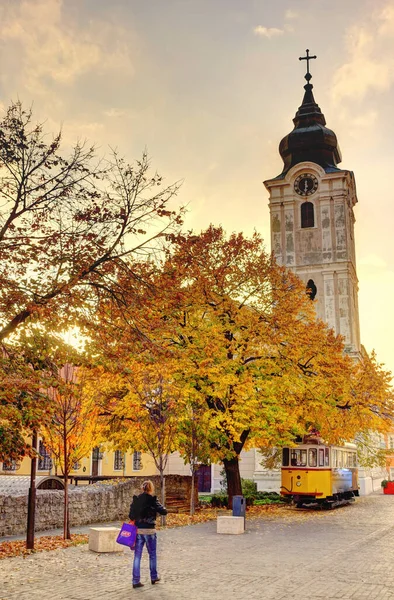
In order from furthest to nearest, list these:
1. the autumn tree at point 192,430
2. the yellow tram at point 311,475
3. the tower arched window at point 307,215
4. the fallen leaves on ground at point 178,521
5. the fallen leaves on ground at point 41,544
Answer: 1. the tower arched window at point 307,215
2. the yellow tram at point 311,475
3. the autumn tree at point 192,430
4. the fallen leaves on ground at point 178,521
5. the fallen leaves on ground at point 41,544

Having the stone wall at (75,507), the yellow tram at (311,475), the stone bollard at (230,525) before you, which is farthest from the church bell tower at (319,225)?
the stone bollard at (230,525)

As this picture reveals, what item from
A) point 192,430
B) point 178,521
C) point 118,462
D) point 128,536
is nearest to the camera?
point 128,536

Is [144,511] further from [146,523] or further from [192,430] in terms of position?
[192,430]

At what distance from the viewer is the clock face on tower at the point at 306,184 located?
190 feet

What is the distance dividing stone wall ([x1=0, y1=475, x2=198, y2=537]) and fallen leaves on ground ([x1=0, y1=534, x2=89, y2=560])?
99 centimetres

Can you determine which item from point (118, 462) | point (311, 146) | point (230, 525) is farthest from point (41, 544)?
point (311, 146)

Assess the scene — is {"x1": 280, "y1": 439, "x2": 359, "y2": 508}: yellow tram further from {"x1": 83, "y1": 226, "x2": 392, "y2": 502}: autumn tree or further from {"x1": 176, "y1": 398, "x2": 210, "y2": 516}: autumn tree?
{"x1": 176, "y1": 398, "x2": 210, "y2": 516}: autumn tree

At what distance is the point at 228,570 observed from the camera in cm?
1253

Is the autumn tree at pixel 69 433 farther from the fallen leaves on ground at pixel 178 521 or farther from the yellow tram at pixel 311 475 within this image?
the yellow tram at pixel 311 475

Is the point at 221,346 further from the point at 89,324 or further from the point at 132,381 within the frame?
the point at 89,324

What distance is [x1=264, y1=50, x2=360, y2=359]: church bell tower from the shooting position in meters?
54.3

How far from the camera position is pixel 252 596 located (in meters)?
10.1

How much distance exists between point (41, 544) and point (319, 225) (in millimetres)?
44229

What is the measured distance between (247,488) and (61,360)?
86.2ft
